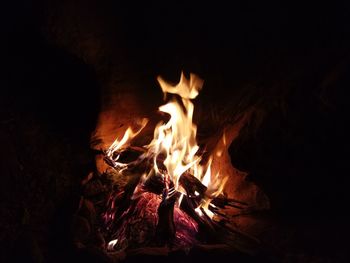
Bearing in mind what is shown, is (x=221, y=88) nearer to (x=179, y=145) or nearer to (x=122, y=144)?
(x=179, y=145)

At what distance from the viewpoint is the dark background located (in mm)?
2650

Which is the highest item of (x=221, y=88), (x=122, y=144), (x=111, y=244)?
(x=221, y=88)

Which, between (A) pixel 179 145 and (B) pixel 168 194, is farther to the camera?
(A) pixel 179 145

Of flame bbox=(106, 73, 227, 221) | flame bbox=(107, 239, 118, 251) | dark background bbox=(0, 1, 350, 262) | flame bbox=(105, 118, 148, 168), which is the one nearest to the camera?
flame bbox=(107, 239, 118, 251)

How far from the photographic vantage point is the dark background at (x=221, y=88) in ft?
8.70

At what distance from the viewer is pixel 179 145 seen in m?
2.99

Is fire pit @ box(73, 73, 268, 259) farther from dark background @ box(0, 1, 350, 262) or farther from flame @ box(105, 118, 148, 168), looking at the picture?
dark background @ box(0, 1, 350, 262)

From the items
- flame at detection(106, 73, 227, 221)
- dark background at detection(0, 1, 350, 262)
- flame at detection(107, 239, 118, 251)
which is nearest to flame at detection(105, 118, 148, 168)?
flame at detection(106, 73, 227, 221)

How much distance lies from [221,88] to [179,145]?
26.6 inches

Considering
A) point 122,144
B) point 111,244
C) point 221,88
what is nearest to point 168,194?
point 111,244

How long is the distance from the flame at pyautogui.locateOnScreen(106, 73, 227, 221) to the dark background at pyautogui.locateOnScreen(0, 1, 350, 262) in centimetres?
17

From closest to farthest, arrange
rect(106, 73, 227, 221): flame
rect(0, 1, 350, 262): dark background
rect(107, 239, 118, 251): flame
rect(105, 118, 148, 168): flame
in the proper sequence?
1. rect(107, 239, 118, 251): flame
2. rect(0, 1, 350, 262): dark background
3. rect(106, 73, 227, 221): flame
4. rect(105, 118, 148, 168): flame

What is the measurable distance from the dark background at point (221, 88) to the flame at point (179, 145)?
6.6 inches

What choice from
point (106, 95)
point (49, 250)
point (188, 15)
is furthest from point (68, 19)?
point (49, 250)
